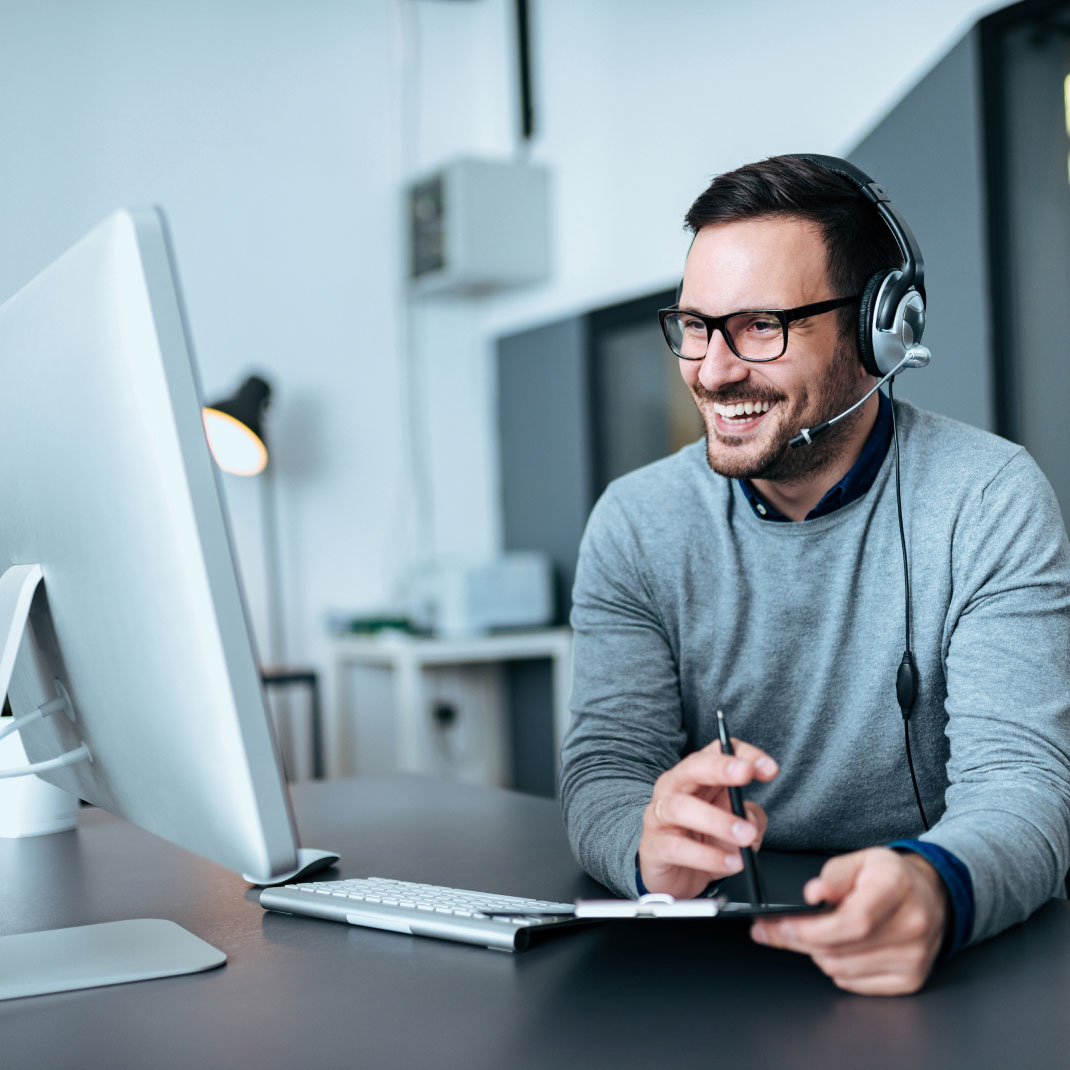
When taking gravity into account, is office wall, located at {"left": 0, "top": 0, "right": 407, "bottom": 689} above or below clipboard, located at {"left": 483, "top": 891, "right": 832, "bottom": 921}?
above

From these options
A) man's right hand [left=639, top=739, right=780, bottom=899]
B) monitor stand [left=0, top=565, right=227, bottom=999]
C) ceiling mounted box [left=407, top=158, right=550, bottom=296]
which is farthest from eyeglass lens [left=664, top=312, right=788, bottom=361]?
ceiling mounted box [left=407, top=158, right=550, bottom=296]

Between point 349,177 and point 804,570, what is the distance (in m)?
3.08

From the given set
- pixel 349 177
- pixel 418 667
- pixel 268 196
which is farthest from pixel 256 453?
pixel 349 177

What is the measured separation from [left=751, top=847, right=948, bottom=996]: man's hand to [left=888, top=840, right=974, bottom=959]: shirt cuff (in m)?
0.03

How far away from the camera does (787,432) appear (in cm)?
121

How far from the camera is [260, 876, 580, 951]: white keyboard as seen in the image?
2.62 ft

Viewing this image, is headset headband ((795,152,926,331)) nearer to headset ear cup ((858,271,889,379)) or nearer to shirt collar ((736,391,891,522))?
headset ear cup ((858,271,889,379))

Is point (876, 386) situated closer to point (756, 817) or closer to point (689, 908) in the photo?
point (756, 817)

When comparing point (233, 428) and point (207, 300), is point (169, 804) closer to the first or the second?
point (233, 428)

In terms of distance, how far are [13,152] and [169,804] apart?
10.5 ft

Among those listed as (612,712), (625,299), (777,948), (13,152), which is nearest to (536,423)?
(625,299)

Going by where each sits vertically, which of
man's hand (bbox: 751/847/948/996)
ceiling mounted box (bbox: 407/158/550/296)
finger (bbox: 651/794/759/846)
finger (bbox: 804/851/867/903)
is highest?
ceiling mounted box (bbox: 407/158/550/296)

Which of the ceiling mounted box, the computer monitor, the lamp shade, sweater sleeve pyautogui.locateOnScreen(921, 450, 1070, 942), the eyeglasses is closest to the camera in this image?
the computer monitor

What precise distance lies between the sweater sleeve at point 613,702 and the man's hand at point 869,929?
9.7 inches
